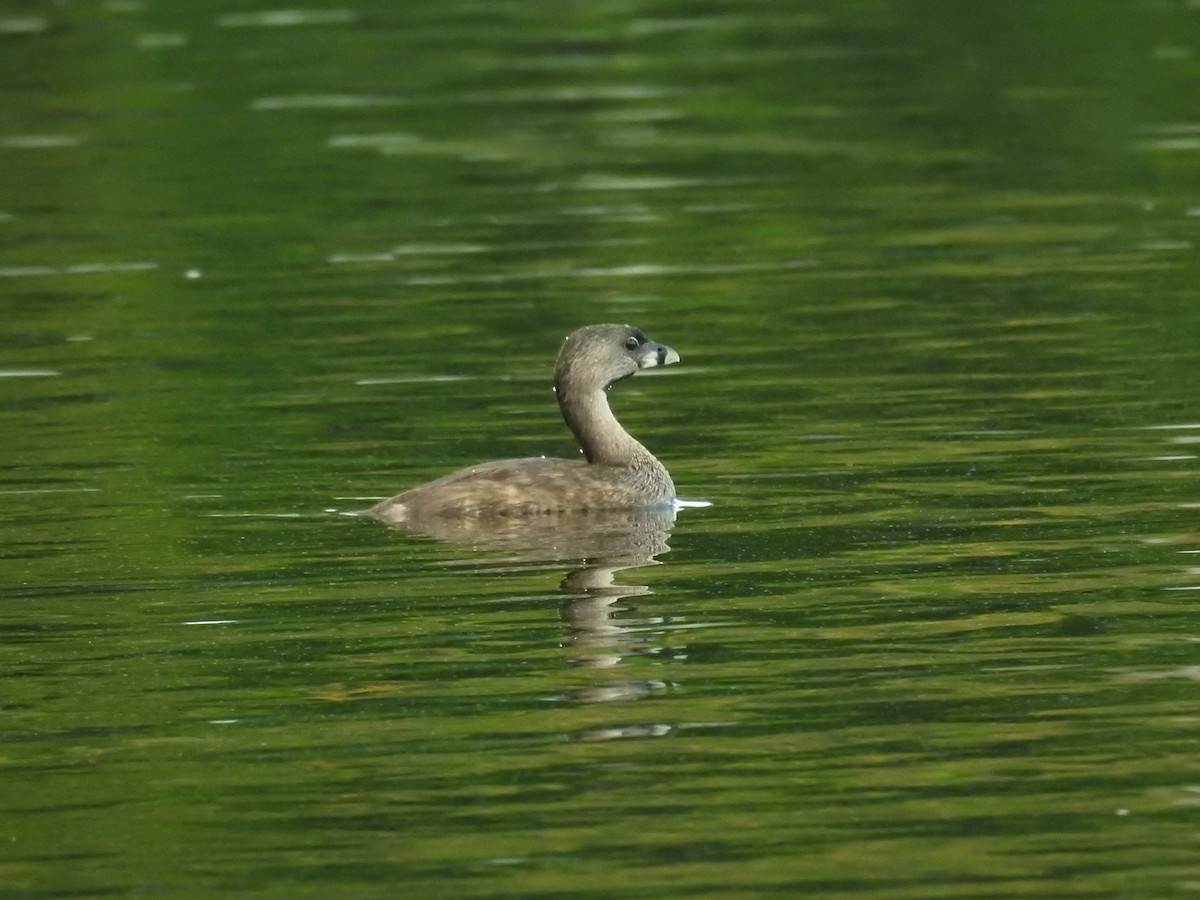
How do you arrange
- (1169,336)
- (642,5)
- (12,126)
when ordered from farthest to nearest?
(642,5)
(12,126)
(1169,336)

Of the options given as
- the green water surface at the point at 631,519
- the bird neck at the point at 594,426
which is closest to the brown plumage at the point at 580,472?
the bird neck at the point at 594,426

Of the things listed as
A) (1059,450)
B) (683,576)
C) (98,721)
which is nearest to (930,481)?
(1059,450)

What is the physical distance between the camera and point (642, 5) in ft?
128

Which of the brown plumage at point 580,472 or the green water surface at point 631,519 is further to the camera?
the brown plumage at point 580,472

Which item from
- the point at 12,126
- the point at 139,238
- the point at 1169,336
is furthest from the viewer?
the point at 12,126

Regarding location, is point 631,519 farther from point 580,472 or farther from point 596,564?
point 596,564

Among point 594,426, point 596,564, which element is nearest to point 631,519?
point 594,426

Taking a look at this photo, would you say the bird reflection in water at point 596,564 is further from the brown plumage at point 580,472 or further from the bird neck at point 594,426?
the bird neck at point 594,426

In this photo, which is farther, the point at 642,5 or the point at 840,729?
the point at 642,5

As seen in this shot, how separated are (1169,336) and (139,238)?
9.18 m

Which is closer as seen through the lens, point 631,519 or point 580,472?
point 631,519

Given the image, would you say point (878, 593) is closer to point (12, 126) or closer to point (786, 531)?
point (786, 531)

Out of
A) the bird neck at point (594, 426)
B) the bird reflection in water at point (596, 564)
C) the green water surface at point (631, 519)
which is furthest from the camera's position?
the bird neck at point (594, 426)

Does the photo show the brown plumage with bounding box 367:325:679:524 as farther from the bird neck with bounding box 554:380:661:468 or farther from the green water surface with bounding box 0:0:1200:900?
the green water surface with bounding box 0:0:1200:900
